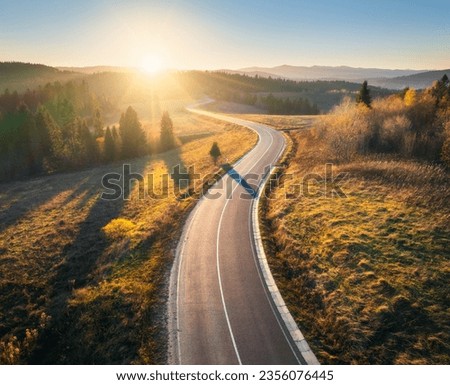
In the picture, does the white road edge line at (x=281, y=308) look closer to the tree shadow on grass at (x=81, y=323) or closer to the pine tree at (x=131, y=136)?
the tree shadow on grass at (x=81, y=323)

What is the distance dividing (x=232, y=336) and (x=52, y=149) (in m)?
62.8

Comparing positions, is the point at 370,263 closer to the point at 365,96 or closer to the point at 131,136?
the point at 365,96

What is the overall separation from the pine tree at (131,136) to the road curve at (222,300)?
4301 centimetres

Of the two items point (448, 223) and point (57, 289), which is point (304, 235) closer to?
point (448, 223)

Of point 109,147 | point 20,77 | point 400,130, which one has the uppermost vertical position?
point 20,77

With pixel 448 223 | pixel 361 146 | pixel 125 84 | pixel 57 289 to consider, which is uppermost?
pixel 125 84

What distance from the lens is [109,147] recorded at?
67.6 m

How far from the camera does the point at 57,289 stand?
22.5 m

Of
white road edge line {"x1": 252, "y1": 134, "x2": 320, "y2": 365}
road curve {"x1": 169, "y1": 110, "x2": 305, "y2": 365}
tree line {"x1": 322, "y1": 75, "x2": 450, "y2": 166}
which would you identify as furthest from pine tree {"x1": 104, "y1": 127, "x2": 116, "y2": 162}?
white road edge line {"x1": 252, "y1": 134, "x2": 320, "y2": 365}

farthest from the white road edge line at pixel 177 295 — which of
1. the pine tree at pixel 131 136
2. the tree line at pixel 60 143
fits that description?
the tree line at pixel 60 143

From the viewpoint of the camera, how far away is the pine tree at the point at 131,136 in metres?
69.0

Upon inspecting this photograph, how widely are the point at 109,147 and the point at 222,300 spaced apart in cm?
5817

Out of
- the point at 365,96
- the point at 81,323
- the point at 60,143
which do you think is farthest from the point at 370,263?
the point at 60,143
